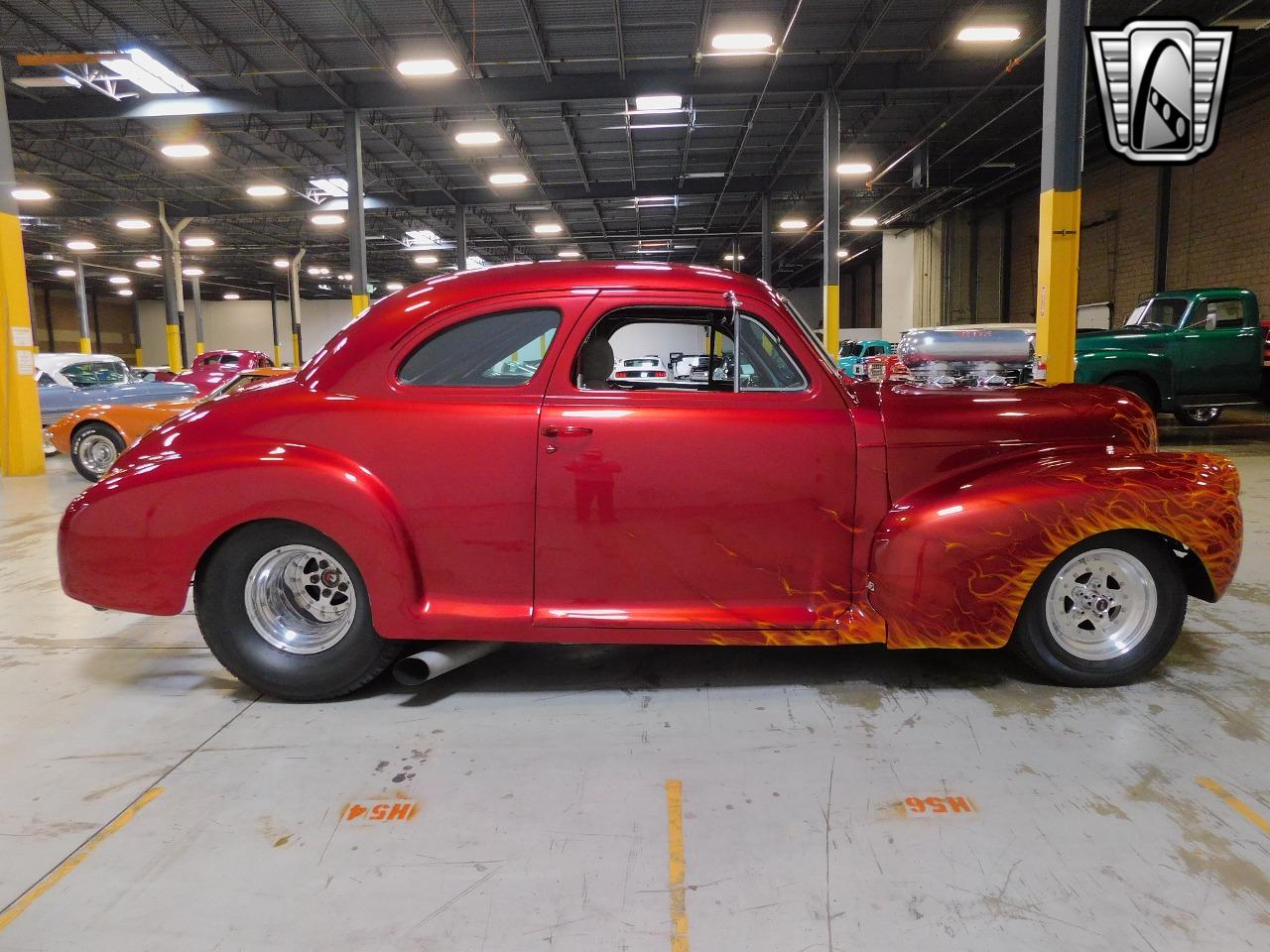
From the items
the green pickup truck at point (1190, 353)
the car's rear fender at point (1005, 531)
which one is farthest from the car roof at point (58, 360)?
the green pickup truck at point (1190, 353)

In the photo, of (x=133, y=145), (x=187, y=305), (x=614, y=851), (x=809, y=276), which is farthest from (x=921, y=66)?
(x=187, y=305)

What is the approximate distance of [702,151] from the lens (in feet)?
63.8

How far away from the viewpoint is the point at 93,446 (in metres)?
A: 8.82

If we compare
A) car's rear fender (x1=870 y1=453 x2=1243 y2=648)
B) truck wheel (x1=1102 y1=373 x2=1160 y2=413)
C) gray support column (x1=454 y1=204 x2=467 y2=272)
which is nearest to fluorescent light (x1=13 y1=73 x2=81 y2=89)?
gray support column (x1=454 y1=204 x2=467 y2=272)

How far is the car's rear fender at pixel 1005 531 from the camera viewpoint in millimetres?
2723

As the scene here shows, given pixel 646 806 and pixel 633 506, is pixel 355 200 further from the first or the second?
pixel 646 806

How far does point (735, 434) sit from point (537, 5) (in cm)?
1143

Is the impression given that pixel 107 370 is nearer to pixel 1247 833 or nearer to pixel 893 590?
pixel 893 590

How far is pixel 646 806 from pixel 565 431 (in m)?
1.31

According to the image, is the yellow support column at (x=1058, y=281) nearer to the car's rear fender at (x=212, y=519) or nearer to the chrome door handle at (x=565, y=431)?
the chrome door handle at (x=565, y=431)

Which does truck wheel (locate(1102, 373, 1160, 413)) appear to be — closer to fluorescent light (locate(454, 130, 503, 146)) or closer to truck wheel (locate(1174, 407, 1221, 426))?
truck wheel (locate(1174, 407, 1221, 426))

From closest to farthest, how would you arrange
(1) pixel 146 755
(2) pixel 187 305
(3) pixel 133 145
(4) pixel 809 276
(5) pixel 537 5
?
(1) pixel 146 755, (5) pixel 537 5, (3) pixel 133 145, (4) pixel 809 276, (2) pixel 187 305

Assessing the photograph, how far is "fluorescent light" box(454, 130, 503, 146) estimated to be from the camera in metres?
17.1

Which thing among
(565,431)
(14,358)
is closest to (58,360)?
(14,358)
